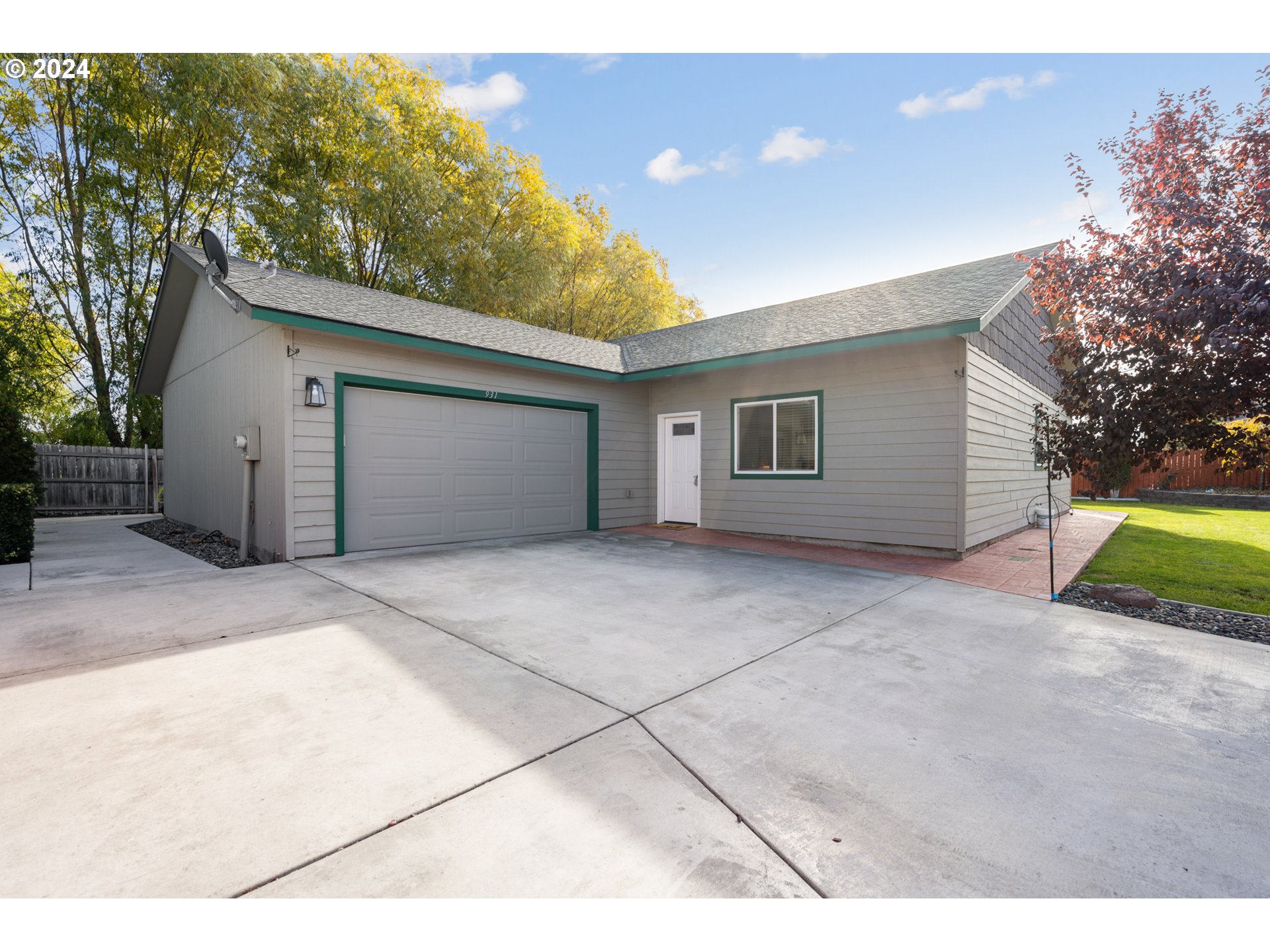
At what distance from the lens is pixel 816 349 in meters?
7.20

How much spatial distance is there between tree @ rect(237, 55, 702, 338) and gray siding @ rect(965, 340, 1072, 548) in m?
13.8

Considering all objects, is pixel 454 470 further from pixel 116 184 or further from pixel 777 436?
pixel 116 184

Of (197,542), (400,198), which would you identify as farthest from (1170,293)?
(400,198)

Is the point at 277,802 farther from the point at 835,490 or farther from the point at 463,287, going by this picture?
the point at 463,287

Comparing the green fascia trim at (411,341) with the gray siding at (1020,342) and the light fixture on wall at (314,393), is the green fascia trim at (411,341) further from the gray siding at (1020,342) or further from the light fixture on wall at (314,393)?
the gray siding at (1020,342)

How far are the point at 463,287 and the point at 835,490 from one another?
45.6 feet

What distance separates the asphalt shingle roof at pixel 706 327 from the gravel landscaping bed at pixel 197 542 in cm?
310

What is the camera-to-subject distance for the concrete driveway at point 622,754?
5.30 feet

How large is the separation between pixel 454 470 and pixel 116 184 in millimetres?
12371

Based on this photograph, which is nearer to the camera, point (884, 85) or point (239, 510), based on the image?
point (884, 85)

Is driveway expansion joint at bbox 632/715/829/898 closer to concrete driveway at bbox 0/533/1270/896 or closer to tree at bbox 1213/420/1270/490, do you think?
Answer: concrete driveway at bbox 0/533/1270/896

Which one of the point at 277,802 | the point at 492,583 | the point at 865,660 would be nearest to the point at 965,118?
the point at 865,660

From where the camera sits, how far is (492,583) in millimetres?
5285

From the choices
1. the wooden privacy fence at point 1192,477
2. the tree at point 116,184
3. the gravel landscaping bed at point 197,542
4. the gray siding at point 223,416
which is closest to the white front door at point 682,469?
the gray siding at point 223,416
